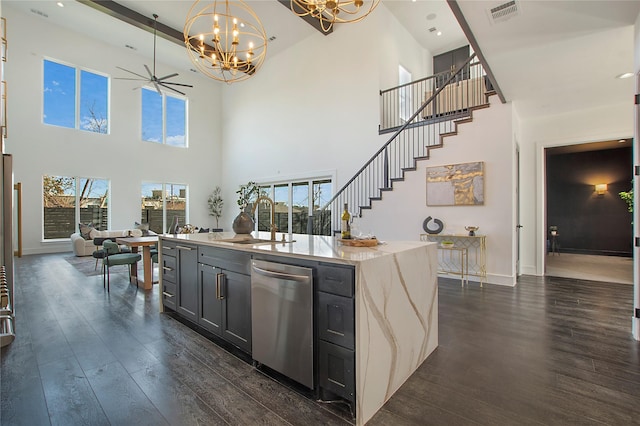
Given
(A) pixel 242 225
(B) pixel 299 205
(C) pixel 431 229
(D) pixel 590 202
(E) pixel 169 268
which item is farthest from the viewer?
(B) pixel 299 205

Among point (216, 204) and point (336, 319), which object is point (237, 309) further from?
point (216, 204)

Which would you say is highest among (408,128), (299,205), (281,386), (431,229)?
(408,128)

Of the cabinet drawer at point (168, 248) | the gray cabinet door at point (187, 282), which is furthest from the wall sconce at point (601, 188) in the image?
the cabinet drawer at point (168, 248)

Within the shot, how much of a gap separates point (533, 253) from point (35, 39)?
1325cm

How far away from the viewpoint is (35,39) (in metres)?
7.98

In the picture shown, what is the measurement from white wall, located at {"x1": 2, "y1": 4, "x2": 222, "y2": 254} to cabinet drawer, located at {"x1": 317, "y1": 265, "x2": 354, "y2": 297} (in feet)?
32.6

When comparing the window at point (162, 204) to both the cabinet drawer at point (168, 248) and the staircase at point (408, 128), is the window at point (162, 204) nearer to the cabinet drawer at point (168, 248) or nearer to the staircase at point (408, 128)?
the staircase at point (408, 128)

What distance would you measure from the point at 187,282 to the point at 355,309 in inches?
81.7

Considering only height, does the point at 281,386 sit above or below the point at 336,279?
below

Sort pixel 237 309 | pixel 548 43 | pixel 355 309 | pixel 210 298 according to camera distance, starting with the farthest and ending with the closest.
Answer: pixel 548 43, pixel 210 298, pixel 237 309, pixel 355 309

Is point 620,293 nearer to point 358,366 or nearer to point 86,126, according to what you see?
point 358,366

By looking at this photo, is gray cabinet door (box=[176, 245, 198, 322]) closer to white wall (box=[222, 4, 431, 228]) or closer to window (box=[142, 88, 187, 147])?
white wall (box=[222, 4, 431, 228])

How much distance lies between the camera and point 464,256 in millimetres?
5012

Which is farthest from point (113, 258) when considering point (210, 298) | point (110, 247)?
point (210, 298)
